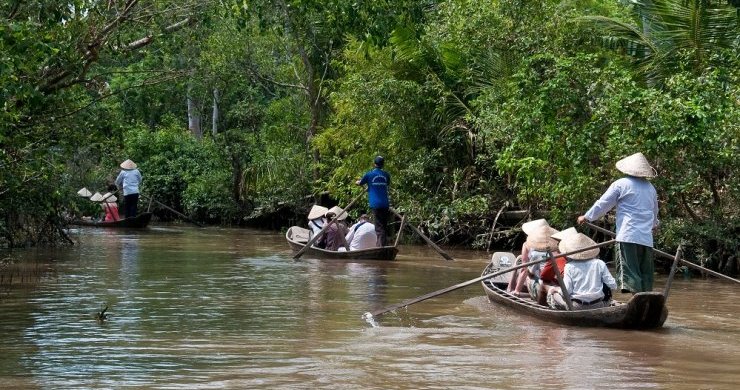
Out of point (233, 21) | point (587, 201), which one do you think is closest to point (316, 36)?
point (233, 21)

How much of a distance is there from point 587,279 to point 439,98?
11.7m

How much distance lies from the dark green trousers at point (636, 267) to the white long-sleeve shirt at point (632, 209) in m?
0.09

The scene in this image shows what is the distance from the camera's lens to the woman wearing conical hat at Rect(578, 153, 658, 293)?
11086mm

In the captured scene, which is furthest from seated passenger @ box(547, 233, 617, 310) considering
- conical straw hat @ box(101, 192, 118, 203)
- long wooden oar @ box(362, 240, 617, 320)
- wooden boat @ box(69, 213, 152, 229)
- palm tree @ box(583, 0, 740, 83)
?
conical straw hat @ box(101, 192, 118, 203)

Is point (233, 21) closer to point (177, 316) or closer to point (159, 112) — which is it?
point (159, 112)

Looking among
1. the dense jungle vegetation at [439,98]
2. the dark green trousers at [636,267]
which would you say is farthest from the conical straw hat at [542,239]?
the dense jungle vegetation at [439,98]

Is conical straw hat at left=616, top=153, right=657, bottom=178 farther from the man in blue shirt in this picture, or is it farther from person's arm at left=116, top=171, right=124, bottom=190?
person's arm at left=116, top=171, right=124, bottom=190

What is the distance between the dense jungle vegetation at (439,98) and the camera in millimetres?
15180

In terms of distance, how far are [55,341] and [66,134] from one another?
7702 millimetres

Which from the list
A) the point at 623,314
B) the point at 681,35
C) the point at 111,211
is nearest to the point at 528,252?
the point at 623,314

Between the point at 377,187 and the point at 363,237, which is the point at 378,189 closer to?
the point at 377,187

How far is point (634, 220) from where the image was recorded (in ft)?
36.5

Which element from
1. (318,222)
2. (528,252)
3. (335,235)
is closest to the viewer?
(528,252)

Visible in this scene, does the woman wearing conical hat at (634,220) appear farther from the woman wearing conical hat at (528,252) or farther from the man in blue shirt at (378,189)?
the man in blue shirt at (378,189)
